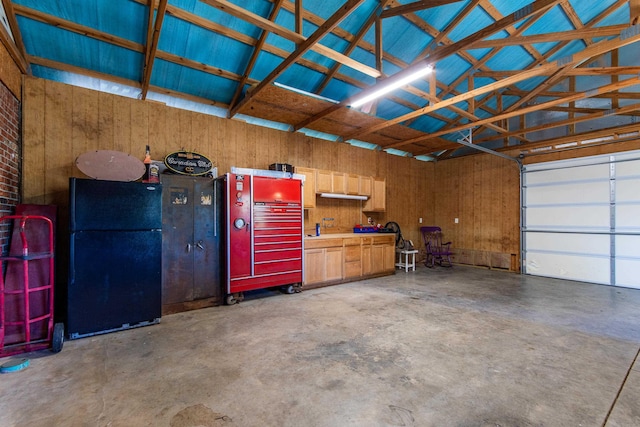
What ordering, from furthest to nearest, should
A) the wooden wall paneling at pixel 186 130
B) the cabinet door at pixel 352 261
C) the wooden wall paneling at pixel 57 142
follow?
the cabinet door at pixel 352 261 → the wooden wall paneling at pixel 186 130 → the wooden wall paneling at pixel 57 142

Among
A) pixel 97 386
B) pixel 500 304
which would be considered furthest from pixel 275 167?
pixel 500 304

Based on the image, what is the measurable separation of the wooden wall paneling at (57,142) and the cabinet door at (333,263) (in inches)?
157

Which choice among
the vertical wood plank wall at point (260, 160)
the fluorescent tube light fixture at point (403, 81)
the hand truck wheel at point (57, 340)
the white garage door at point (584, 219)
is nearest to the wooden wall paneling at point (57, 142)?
the vertical wood plank wall at point (260, 160)

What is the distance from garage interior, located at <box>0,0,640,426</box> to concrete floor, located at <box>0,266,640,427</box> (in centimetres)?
2

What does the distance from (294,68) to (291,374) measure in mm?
4065

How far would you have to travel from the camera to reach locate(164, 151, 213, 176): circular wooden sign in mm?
3939

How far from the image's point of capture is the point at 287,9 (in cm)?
342

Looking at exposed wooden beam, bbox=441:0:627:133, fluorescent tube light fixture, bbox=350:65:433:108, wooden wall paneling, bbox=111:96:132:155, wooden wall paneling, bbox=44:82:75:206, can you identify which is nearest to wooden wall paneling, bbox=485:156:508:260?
exposed wooden beam, bbox=441:0:627:133

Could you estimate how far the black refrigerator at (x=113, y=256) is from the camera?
2.92 metres

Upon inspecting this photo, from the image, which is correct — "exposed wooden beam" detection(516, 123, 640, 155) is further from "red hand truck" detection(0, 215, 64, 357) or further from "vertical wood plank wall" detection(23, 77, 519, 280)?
"red hand truck" detection(0, 215, 64, 357)

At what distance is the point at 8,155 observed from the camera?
304cm

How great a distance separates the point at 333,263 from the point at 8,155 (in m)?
4.65

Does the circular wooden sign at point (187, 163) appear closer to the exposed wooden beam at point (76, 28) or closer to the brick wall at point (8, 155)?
the exposed wooden beam at point (76, 28)

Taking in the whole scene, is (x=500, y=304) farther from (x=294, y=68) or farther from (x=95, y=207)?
(x=95, y=207)
